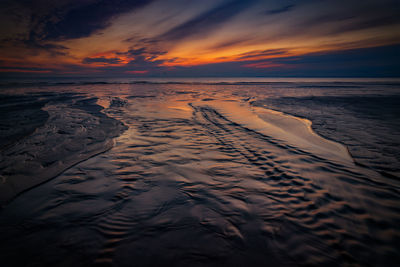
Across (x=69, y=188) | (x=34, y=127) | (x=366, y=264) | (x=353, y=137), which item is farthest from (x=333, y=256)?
(x=34, y=127)

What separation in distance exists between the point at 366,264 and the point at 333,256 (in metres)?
0.34

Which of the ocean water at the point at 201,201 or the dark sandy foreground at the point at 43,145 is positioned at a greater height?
the dark sandy foreground at the point at 43,145

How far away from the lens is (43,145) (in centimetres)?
554

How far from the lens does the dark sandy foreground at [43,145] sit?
3867mm

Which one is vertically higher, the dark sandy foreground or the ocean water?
the dark sandy foreground

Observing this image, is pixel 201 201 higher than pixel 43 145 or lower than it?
lower

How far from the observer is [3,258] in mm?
2137

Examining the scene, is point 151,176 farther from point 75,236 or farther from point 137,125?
point 137,125

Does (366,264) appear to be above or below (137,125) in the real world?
below

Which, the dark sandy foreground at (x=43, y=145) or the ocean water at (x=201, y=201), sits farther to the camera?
the dark sandy foreground at (x=43, y=145)

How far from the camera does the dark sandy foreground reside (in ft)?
12.7

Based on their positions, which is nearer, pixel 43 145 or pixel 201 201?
pixel 201 201

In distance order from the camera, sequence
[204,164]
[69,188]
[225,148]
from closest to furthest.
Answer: [69,188]
[204,164]
[225,148]

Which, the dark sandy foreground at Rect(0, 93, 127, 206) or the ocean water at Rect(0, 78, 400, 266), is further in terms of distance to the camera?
the dark sandy foreground at Rect(0, 93, 127, 206)
